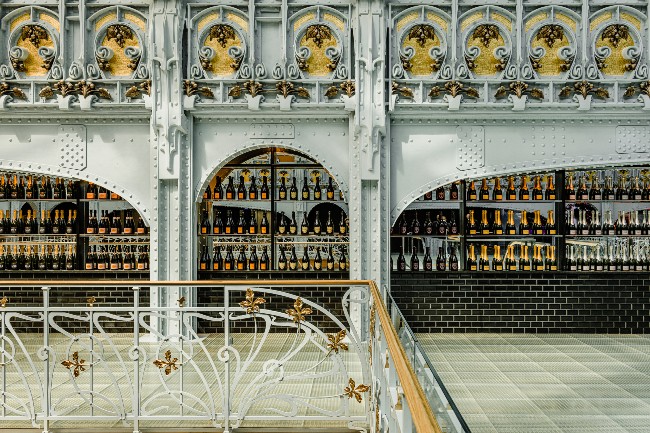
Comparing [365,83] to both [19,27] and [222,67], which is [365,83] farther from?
[19,27]

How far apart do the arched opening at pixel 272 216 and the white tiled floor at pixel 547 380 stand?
6.33ft

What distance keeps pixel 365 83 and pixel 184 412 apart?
4342mm

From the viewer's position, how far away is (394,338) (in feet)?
8.85

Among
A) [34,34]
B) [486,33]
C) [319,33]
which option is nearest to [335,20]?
[319,33]

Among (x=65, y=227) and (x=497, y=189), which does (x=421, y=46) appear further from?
(x=65, y=227)

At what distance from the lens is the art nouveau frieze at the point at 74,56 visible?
294 inches

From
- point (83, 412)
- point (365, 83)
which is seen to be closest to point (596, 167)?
point (365, 83)

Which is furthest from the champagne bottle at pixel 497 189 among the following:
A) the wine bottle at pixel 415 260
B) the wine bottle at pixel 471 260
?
the wine bottle at pixel 415 260

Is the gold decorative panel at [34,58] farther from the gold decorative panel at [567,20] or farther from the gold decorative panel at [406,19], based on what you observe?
the gold decorative panel at [567,20]

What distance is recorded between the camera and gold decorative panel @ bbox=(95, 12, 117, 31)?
758 cm

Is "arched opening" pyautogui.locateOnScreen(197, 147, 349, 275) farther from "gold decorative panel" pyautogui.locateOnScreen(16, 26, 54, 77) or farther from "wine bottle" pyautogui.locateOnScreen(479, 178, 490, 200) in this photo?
"gold decorative panel" pyautogui.locateOnScreen(16, 26, 54, 77)

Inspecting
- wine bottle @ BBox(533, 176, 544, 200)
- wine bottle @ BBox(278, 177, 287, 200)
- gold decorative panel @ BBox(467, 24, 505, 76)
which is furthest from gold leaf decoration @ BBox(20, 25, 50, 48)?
wine bottle @ BBox(533, 176, 544, 200)

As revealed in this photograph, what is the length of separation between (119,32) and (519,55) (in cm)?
501

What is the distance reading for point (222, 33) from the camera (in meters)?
7.55
